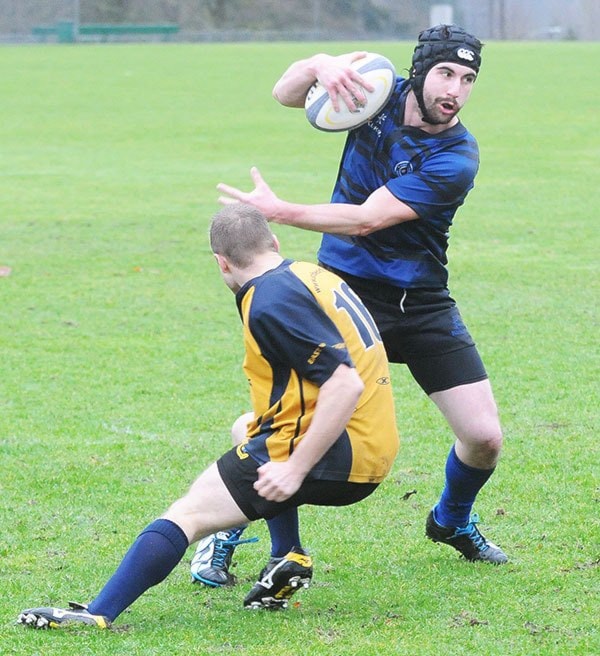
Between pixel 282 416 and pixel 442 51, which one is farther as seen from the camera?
Result: pixel 442 51

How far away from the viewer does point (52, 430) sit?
6.97 m

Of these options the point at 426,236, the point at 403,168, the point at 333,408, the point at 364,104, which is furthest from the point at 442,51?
the point at 333,408

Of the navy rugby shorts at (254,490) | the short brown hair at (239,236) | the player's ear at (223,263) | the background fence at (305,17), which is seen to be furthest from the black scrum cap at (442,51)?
the background fence at (305,17)

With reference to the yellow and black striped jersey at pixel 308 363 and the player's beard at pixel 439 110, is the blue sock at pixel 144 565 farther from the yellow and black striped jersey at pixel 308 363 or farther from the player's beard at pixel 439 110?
the player's beard at pixel 439 110

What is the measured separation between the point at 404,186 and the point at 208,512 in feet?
4.80

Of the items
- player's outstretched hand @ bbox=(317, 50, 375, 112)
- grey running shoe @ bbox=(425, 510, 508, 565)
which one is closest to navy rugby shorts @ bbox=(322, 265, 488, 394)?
grey running shoe @ bbox=(425, 510, 508, 565)

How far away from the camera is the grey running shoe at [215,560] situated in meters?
4.83

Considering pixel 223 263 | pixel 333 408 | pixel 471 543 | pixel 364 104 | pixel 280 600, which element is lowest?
pixel 471 543

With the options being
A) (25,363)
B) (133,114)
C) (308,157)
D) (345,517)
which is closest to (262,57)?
(133,114)

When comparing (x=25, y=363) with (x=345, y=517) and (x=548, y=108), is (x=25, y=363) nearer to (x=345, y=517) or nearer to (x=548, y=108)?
(x=345, y=517)

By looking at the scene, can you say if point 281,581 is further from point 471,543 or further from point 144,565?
point 471,543

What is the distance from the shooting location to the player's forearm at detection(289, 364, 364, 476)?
4.05 m

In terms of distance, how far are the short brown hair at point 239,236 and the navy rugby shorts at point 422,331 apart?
88 cm

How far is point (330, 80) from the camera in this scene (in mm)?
4945
